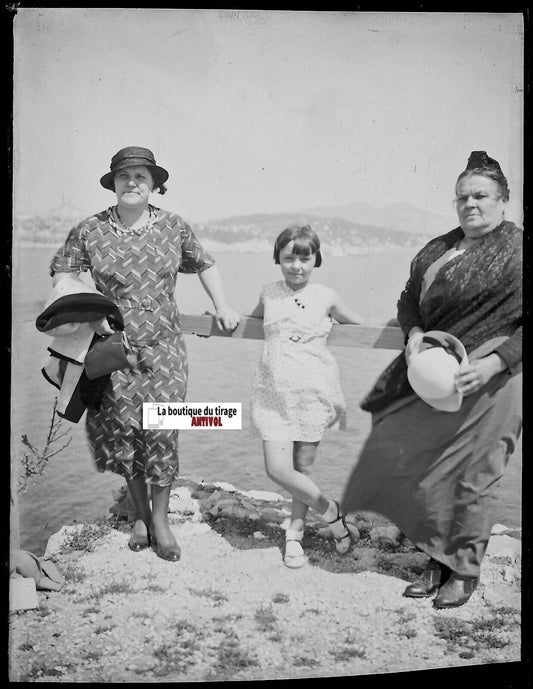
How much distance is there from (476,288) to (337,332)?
0.67 meters

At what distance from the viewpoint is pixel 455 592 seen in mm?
3830

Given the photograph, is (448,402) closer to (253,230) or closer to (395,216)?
(395,216)

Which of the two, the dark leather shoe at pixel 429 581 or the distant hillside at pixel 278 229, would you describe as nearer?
the distant hillside at pixel 278 229

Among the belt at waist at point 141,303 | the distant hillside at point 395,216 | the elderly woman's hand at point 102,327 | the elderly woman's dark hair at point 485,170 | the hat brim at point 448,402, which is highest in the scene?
the elderly woman's dark hair at point 485,170

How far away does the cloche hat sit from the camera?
367 centimetres

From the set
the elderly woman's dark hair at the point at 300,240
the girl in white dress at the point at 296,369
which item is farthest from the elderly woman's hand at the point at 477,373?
Result: the elderly woman's dark hair at the point at 300,240

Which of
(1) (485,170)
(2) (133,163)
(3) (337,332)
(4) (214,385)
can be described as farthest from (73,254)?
(1) (485,170)

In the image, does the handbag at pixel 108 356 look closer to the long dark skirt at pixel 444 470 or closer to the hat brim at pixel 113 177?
the hat brim at pixel 113 177

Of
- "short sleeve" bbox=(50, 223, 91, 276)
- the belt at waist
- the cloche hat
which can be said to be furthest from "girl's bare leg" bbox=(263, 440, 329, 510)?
the cloche hat

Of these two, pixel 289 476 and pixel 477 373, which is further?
pixel 289 476

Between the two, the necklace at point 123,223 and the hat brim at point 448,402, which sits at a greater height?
the necklace at point 123,223

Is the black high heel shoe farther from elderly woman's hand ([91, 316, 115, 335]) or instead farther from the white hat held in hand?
the white hat held in hand

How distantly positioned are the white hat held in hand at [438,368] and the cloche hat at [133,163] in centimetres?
142

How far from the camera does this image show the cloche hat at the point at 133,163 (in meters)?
3.67
